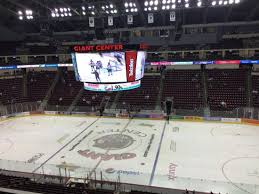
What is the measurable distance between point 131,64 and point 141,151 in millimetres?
5053

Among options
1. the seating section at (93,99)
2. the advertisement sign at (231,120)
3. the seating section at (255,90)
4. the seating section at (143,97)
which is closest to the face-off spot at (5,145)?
the seating section at (93,99)

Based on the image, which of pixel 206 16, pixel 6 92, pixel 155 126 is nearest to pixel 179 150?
pixel 155 126

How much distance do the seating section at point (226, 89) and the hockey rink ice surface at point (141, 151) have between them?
360 centimetres

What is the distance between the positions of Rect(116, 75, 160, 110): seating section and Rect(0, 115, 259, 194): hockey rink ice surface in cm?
208

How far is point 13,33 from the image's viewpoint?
1286 inches

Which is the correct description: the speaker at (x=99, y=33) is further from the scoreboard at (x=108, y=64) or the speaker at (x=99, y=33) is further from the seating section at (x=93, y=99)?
the scoreboard at (x=108, y=64)

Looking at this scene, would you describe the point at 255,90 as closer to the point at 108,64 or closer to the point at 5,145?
the point at 108,64

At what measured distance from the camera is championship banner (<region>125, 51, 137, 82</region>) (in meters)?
14.6

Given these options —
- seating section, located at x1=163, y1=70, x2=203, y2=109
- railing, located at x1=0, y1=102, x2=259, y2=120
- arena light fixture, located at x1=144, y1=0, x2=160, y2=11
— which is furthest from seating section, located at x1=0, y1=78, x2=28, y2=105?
arena light fixture, located at x1=144, y1=0, x2=160, y2=11

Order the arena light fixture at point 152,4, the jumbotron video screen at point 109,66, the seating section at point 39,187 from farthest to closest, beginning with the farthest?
the arena light fixture at point 152,4, the jumbotron video screen at point 109,66, the seating section at point 39,187

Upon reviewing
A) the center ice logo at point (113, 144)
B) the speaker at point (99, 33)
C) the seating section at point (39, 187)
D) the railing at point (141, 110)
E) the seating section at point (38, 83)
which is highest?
the speaker at point (99, 33)

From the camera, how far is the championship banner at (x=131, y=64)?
574 inches

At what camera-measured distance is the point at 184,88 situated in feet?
85.0

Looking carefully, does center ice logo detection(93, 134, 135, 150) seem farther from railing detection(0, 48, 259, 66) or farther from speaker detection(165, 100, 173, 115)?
railing detection(0, 48, 259, 66)
